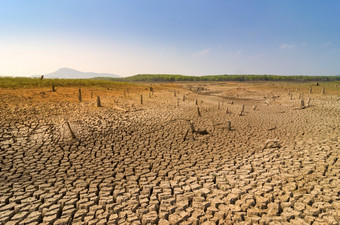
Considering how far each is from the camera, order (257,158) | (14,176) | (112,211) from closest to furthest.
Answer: (112,211), (14,176), (257,158)

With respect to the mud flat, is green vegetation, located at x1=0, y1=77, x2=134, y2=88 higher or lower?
higher

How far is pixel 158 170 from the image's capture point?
6145 mm

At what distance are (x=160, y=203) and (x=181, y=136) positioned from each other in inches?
185

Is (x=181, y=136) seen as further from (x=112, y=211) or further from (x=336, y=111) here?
(x=336, y=111)

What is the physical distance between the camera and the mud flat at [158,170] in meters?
4.18

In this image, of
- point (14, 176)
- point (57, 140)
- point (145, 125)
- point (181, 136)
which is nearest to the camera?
point (14, 176)

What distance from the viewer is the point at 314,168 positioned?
6012 millimetres

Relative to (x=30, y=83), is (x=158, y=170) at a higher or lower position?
lower

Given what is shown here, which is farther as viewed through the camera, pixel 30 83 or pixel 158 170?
pixel 30 83

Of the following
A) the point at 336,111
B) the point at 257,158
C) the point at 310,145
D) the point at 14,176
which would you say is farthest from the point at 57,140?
the point at 336,111

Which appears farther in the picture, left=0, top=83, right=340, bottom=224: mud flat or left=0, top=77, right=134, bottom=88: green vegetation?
left=0, top=77, right=134, bottom=88: green vegetation

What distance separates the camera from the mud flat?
4.18 m

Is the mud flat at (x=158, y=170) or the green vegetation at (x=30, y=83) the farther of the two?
the green vegetation at (x=30, y=83)

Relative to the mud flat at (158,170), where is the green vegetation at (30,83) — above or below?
above
